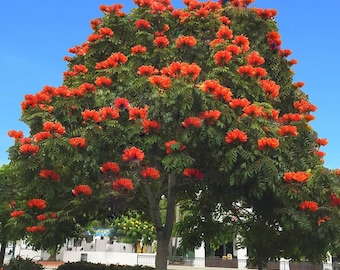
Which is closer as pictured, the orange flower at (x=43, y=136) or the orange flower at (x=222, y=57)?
the orange flower at (x=43, y=136)

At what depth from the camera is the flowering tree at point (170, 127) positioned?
9.30m

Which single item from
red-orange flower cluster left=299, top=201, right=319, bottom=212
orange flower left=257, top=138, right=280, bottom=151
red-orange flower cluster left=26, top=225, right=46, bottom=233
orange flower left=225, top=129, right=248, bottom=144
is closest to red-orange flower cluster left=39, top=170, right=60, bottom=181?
red-orange flower cluster left=26, top=225, right=46, bottom=233

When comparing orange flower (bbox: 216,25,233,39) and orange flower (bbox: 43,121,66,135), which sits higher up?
orange flower (bbox: 216,25,233,39)

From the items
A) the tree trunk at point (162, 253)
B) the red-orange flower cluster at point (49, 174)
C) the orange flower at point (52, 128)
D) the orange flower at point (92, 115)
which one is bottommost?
the tree trunk at point (162, 253)

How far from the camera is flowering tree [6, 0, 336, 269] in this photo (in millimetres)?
9305

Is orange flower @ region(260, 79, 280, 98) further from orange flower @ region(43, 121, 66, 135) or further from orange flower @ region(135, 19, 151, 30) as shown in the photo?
orange flower @ region(43, 121, 66, 135)

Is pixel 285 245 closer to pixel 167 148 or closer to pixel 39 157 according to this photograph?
pixel 167 148

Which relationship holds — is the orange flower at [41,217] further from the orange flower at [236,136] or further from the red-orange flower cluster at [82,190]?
the orange flower at [236,136]

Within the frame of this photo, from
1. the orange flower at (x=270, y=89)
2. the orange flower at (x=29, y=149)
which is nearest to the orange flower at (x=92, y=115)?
the orange flower at (x=29, y=149)

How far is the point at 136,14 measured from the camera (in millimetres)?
13156

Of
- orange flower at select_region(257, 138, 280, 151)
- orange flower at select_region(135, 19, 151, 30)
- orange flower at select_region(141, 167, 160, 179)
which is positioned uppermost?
orange flower at select_region(135, 19, 151, 30)

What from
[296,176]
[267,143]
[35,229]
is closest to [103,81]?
[35,229]

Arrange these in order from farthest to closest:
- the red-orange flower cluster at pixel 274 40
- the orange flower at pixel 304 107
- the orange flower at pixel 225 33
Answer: the red-orange flower cluster at pixel 274 40 < the orange flower at pixel 304 107 < the orange flower at pixel 225 33

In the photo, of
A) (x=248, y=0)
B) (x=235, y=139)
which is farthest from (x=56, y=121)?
(x=248, y=0)
